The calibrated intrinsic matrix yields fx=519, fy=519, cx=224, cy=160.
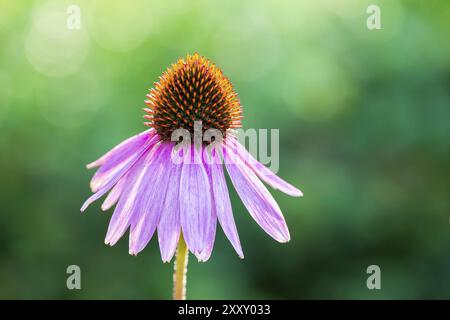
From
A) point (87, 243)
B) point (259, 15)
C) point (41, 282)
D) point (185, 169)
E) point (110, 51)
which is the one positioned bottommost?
point (41, 282)

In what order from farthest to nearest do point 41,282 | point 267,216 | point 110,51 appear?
point 110,51
point 41,282
point 267,216

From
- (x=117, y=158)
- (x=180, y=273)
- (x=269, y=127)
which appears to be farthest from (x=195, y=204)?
(x=269, y=127)

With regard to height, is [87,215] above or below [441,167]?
below

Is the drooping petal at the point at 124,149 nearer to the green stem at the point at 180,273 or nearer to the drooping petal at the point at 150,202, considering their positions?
the drooping petal at the point at 150,202

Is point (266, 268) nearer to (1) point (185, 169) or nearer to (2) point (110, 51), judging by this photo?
(1) point (185, 169)

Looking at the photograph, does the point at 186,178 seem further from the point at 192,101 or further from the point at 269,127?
the point at 269,127

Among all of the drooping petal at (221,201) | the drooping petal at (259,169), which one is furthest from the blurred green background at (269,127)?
the drooping petal at (221,201)

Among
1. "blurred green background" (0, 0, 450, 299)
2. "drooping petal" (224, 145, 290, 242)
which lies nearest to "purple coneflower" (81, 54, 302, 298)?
"drooping petal" (224, 145, 290, 242)

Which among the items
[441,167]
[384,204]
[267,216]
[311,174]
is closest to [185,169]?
[267,216]
